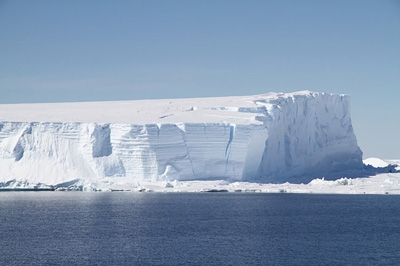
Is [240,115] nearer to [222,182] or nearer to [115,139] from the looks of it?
[222,182]

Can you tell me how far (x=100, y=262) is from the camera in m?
19.3

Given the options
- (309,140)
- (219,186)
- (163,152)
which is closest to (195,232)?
(219,186)

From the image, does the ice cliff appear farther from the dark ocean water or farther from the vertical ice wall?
the dark ocean water

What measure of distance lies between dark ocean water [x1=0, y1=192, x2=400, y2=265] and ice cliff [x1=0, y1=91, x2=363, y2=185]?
3464 mm

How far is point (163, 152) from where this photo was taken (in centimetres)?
4069

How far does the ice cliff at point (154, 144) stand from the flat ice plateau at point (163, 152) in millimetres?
62

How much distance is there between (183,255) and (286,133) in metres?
27.9

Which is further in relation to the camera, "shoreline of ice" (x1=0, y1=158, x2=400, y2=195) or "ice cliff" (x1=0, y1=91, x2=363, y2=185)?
"ice cliff" (x1=0, y1=91, x2=363, y2=185)

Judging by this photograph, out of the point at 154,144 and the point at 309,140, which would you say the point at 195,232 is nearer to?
the point at 154,144

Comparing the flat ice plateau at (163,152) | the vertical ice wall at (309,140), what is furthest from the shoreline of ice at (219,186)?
the vertical ice wall at (309,140)

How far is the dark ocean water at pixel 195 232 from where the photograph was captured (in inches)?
793

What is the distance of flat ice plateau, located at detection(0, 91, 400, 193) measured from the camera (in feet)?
134

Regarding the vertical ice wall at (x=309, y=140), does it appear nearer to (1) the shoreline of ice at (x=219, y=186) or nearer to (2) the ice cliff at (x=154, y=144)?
(2) the ice cliff at (x=154, y=144)

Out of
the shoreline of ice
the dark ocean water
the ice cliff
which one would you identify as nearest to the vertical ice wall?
the ice cliff
